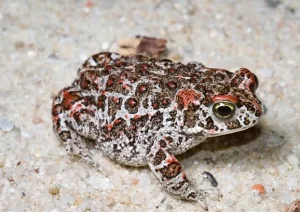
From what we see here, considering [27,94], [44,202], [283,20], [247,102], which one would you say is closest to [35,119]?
[27,94]

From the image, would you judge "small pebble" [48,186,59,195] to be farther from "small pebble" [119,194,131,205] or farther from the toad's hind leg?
"small pebble" [119,194,131,205]

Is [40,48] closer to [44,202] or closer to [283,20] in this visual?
[44,202]

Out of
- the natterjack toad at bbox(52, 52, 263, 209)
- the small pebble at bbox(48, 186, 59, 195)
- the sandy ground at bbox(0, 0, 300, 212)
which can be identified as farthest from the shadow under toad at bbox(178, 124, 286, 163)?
the small pebble at bbox(48, 186, 59, 195)

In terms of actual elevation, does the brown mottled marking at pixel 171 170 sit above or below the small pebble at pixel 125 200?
above

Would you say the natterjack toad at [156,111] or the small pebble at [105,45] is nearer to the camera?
the natterjack toad at [156,111]

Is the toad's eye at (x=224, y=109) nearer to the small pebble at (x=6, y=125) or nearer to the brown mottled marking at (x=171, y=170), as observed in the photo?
the brown mottled marking at (x=171, y=170)

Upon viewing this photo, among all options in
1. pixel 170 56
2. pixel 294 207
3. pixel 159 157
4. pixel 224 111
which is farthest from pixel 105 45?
pixel 294 207

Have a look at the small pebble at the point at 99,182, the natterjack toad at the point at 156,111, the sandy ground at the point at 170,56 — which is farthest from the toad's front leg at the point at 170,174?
the small pebble at the point at 99,182
